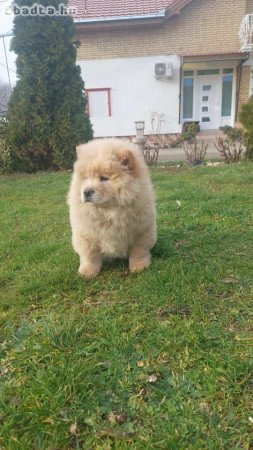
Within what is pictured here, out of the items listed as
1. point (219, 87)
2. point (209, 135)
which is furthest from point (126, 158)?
point (219, 87)

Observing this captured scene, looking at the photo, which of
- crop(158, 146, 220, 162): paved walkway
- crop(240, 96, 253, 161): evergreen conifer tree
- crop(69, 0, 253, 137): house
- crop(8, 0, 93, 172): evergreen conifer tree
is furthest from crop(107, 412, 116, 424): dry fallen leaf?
crop(69, 0, 253, 137): house

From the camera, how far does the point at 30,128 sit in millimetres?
9328

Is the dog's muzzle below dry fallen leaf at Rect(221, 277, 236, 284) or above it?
above

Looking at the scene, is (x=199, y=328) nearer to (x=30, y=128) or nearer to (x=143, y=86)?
(x=30, y=128)

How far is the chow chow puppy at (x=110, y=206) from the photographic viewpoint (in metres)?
2.60

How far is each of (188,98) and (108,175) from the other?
17722 mm

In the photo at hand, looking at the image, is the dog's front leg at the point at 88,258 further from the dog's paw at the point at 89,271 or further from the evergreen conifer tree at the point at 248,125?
the evergreen conifer tree at the point at 248,125

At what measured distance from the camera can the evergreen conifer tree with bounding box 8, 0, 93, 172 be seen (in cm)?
898

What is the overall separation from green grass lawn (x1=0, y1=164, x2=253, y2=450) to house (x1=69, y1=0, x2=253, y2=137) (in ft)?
48.7

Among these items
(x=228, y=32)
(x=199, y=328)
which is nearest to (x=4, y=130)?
(x=199, y=328)

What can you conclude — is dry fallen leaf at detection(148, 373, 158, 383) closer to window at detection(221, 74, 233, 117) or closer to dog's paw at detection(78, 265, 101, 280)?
dog's paw at detection(78, 265, 101, 280)

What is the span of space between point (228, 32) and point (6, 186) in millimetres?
14899

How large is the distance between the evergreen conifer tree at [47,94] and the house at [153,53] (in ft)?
26.5

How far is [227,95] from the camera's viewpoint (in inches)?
744
